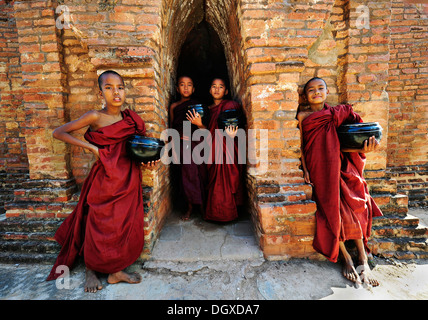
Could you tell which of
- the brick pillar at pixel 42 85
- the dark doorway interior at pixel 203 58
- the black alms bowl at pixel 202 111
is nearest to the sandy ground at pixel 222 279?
the brick pillar at pixel 42 85

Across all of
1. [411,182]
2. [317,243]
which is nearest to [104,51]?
[317,243]

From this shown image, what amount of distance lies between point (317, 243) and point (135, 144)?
7.20 ft

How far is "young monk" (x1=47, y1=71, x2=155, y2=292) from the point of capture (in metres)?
1.82

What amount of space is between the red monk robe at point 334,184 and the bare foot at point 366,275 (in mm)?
283

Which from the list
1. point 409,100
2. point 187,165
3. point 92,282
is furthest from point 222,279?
point 409,100

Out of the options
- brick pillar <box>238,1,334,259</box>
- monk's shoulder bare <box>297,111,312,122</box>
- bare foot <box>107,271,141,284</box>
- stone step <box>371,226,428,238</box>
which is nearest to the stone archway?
brick pillar <box>238,1,334,259</box>

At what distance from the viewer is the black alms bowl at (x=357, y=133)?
6.17 feet

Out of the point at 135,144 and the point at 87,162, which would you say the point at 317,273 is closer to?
the point at 135,144

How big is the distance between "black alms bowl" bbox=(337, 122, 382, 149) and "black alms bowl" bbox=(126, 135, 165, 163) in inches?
77.2

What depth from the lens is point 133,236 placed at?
6.29ft

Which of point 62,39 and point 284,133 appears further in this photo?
point 62,39

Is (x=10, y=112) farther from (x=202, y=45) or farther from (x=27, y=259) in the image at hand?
(x=202, y=45)

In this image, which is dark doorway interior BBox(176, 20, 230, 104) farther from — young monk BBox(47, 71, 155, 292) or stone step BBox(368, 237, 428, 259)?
stone step BBox(368, 237, 428, 259)

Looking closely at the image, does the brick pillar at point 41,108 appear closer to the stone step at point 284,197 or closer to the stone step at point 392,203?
the stone step at point 284,197
